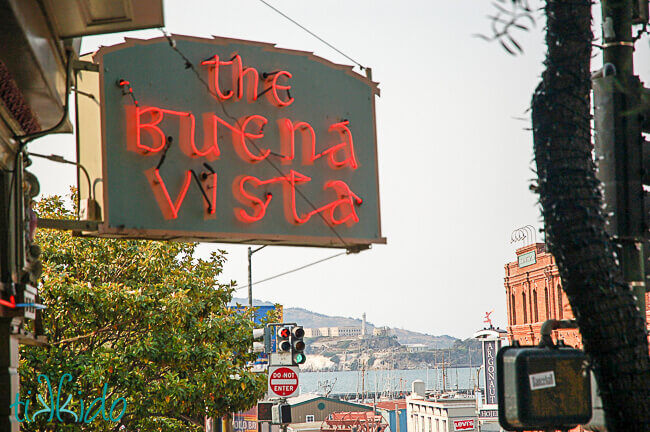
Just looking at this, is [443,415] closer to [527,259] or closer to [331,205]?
[527,259]

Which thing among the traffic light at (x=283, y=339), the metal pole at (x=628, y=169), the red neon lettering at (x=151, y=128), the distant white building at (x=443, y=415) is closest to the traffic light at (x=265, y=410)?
the traffic light at (x=283, y=339)

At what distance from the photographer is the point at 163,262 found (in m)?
22.8

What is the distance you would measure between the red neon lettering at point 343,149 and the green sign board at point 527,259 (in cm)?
6283

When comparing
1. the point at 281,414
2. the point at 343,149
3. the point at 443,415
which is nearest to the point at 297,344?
the point at 281,414

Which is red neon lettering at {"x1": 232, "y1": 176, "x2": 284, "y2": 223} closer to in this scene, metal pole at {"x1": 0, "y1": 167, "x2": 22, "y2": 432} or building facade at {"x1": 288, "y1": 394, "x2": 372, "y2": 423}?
metal pole at {"x1": 0, "y1": 167, "x2": 22, "y2": 432}

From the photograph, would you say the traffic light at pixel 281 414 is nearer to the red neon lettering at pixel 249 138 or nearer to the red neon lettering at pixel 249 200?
the red neon lettering at pixel 249 200

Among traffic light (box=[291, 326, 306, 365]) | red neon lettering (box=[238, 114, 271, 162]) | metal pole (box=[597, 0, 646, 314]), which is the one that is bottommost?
traffic light (box=[291, 326, 306, 365])

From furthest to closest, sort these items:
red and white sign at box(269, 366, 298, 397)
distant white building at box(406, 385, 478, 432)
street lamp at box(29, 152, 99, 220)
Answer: distant white building at box(406, 385, 478, 432) < red and white sign at box(269, 366, 298, 397) < street lamp at box(29, 152, 99, 220)

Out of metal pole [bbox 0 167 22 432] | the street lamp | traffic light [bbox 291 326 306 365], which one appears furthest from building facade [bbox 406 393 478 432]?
metal pole [bbox 0 167 22 432]

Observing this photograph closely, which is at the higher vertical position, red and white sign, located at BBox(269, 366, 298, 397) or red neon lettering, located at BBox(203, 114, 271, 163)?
red neon lettering, located at BBox(203, 114, 271, 163)

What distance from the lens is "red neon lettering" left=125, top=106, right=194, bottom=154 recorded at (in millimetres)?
9367

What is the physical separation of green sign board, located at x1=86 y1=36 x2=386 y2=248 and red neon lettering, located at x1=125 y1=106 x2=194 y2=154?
0.01 metres

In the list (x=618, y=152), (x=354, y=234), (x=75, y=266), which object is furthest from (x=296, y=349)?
(x=618, y=152)

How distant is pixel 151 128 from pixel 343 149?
253cm
